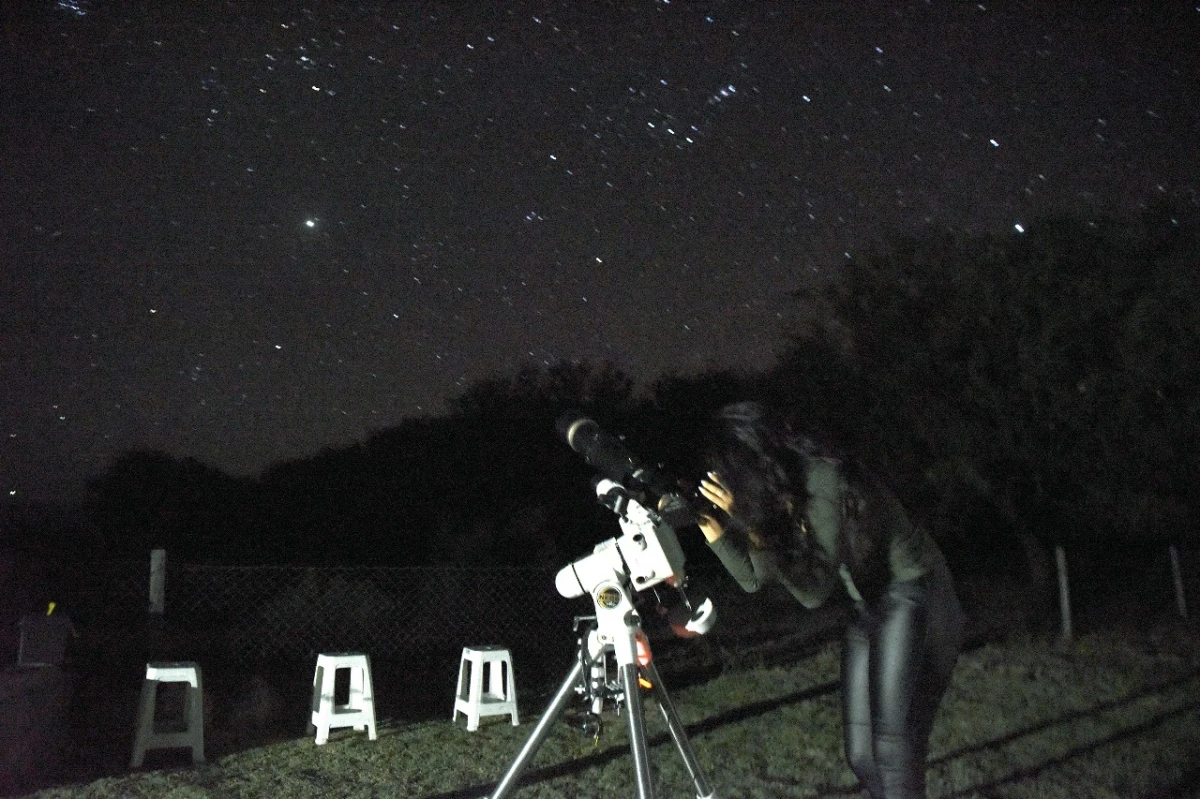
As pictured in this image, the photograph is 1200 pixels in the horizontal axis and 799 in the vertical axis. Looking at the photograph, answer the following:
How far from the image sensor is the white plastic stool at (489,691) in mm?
5902

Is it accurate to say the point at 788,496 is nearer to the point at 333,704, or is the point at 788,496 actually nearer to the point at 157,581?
the point at 333,704

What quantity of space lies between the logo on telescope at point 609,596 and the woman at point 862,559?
311 millimetres

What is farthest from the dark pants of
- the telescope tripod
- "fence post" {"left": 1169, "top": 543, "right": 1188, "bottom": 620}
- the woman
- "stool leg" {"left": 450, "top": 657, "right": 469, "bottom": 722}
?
"fence post" {"left": 1169, "top": 543, "right": 1188, "bottom": 620}

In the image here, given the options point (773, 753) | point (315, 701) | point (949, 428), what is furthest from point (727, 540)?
point (949, 428)

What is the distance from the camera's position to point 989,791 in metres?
4.54

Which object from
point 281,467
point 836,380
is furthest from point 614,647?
point 281,467

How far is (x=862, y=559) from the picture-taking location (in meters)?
2.89

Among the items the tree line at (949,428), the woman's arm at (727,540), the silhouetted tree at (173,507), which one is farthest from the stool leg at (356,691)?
the silhouetted tree at (173,507)

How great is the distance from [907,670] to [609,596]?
2.76 feet

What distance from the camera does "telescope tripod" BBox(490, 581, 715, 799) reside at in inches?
117

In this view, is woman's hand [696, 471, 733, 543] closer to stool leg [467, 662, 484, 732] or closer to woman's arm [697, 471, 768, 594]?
woman's arm [697, 471, 768, 594]

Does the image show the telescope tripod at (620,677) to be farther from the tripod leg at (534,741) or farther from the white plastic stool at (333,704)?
the white plastic stool at (333,704)

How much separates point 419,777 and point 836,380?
7.37 meters

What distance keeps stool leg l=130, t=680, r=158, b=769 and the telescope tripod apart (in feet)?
8.71
